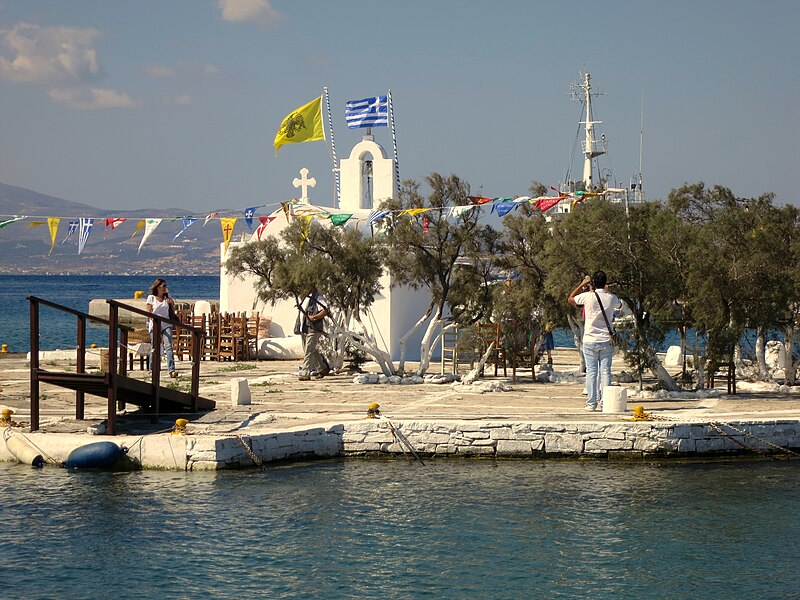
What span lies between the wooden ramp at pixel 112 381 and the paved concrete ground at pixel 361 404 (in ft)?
0.99

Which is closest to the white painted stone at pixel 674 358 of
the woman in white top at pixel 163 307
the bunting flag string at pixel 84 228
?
the woman in white top at pixel 163 307

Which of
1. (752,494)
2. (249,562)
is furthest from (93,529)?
(752,494)

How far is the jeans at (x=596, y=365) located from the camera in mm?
16391

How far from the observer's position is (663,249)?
18109 millimetres

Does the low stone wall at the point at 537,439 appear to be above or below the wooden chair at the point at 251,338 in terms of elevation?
below

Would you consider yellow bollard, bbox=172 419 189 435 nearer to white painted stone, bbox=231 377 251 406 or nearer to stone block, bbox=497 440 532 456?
white painted stone, bbox=231 377 251 406

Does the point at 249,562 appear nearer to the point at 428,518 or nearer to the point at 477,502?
the point at 428,518

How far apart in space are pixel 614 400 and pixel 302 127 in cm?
1462

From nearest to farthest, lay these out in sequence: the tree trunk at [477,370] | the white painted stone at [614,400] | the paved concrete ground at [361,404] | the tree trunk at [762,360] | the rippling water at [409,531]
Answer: the rippling water at [409,531] → the paved concrete ground at [361,404] → the white painted stone at [614,400] → the tree trunk at [477,370] → the tree trunk at [762,360]

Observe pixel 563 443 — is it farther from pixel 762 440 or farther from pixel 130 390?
pixel 130 390

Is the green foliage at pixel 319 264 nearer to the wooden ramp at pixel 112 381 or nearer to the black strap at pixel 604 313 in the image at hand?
the wooden ramp at pixel 112 381

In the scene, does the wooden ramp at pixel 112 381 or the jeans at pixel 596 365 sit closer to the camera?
the wooden ramp at pixel 112 381

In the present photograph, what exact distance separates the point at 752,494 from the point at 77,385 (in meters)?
8.81

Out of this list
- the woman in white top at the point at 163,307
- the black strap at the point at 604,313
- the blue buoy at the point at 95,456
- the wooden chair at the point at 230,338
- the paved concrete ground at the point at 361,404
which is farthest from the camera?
the wooden chair at the point at 230,338
